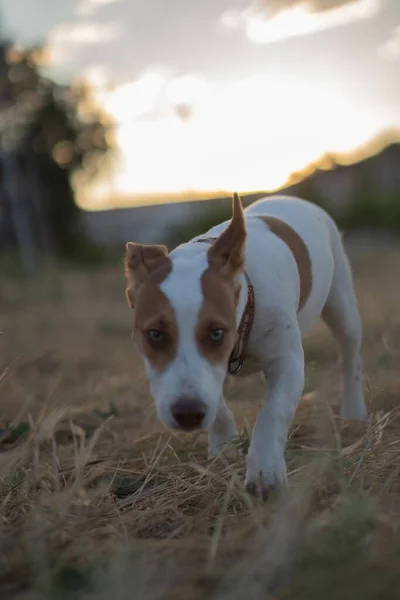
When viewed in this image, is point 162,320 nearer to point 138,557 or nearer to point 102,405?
point 138,557

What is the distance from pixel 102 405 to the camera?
17.3 feet

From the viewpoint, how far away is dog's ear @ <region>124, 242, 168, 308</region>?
320 cm

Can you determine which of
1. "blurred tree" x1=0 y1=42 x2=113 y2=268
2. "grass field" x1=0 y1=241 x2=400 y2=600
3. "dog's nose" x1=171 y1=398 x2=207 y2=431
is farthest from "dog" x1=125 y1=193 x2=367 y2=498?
"blurred tree" x1=0 y1=42 x2=113 y2=268

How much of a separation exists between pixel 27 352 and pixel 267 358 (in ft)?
16.0

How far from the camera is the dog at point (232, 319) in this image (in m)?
2.75

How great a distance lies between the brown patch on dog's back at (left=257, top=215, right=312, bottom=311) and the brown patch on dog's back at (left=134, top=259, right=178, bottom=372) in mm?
1020

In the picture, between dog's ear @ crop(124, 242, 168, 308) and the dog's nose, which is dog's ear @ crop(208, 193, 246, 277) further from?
the dog's nose

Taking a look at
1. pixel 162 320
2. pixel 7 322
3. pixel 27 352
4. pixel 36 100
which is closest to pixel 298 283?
pixel 162 320

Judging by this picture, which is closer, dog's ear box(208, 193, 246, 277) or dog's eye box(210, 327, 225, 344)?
dog's eye box(210, 327, 225, 344)

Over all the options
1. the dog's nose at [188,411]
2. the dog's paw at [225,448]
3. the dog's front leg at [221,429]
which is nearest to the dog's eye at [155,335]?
the dog's nose at [188,411]

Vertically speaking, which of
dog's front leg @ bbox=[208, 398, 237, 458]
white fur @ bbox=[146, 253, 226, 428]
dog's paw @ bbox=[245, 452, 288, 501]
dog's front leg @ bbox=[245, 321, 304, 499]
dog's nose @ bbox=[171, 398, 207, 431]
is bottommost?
dog's front leg @ bbox=[208, 398, 237, 458]

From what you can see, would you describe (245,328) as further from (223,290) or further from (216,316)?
(216,316)

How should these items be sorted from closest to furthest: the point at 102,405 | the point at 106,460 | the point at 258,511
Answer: the point at 258,511 < the point at 106,460 < the point at 102,405

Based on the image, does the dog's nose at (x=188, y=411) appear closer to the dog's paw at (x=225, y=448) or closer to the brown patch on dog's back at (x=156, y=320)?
the brown patch on dog's back at (x=156, y=320)
